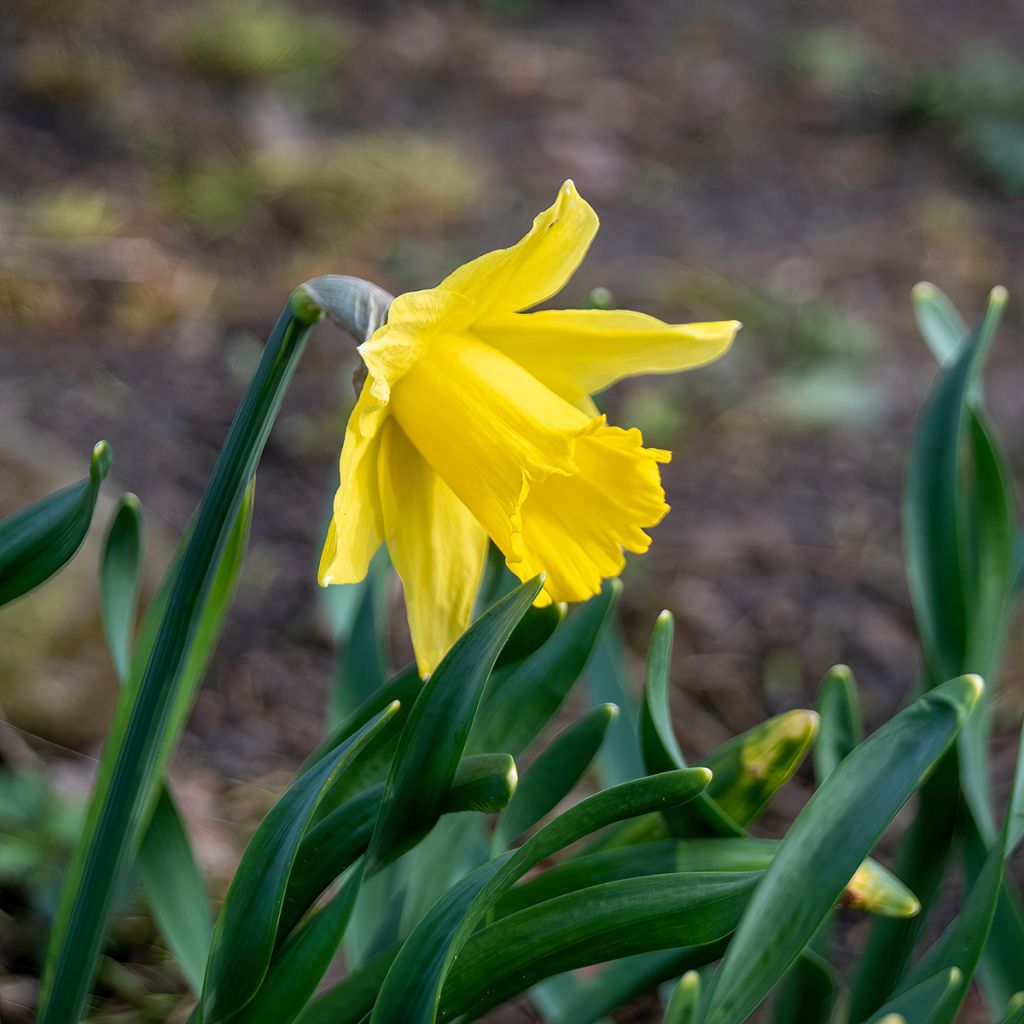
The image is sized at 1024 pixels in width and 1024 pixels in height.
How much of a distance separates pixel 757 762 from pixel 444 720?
10.2 inches

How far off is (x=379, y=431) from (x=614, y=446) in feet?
0.53

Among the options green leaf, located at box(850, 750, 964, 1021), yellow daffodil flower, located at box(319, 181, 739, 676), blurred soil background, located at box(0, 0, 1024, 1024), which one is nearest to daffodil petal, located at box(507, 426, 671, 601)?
yellow daffodil flower, located at box(319, 181, 739, 676)

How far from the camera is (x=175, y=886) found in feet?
3.45

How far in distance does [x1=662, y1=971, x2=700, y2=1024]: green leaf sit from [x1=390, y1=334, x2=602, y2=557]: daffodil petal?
0.31 meters

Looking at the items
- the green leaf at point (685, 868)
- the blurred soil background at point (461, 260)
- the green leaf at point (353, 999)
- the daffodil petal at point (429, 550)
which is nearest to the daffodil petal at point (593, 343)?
the daffodil petal at point (429, 550)

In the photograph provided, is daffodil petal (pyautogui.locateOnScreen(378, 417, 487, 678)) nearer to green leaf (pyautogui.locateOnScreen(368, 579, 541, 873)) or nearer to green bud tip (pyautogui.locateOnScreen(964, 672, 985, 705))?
green leaf (pyautogui.locateOnScreen(368, 579, 541, 873))

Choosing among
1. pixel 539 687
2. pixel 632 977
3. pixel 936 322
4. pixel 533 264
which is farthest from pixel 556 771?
pixel 936 322

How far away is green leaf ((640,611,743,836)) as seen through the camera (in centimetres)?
82

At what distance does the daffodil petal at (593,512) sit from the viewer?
0.84m

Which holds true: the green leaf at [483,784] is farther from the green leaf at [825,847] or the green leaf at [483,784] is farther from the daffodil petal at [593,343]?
the daffodil petal at [593,343]

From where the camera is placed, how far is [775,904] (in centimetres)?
71

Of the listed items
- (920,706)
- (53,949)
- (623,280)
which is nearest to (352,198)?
(623,280)

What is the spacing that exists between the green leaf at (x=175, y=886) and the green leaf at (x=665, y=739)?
0.44 m

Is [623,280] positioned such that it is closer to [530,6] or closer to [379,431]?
[530,6]
